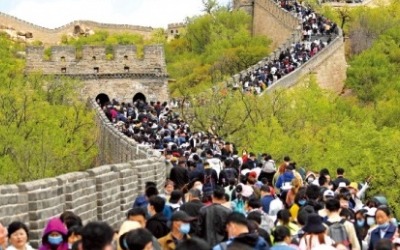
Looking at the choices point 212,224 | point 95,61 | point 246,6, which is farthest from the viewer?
point 246,6

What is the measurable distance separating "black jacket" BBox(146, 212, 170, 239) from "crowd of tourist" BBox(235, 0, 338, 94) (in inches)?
1447

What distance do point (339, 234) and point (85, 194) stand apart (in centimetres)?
510

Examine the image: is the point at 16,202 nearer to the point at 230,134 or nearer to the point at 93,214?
the point at 93,214

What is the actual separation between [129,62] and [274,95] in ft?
37.3

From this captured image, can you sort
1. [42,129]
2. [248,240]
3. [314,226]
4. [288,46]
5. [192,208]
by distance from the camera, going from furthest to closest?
[288,46]
[42,129]
[192,208]
[314,226]
[248,240]

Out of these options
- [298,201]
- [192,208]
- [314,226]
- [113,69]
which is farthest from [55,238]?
[113,69]

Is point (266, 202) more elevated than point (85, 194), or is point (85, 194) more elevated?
point (266, 202)

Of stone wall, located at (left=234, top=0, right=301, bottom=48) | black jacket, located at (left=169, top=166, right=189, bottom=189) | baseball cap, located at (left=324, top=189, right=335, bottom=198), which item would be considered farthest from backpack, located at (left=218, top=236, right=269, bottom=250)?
stone wall, located at (left=234, top=0, right=301, bottom=48)

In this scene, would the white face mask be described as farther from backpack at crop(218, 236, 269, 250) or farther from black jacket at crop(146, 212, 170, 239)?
backpack at crop(218, 236, 269, 250)

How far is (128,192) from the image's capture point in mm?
18906

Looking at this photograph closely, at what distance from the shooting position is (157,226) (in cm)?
1164

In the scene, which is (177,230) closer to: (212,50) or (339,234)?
(339,234)

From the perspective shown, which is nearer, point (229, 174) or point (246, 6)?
point (229, 174)

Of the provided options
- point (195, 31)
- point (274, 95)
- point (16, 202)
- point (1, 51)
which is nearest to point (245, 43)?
point (195, 31)
